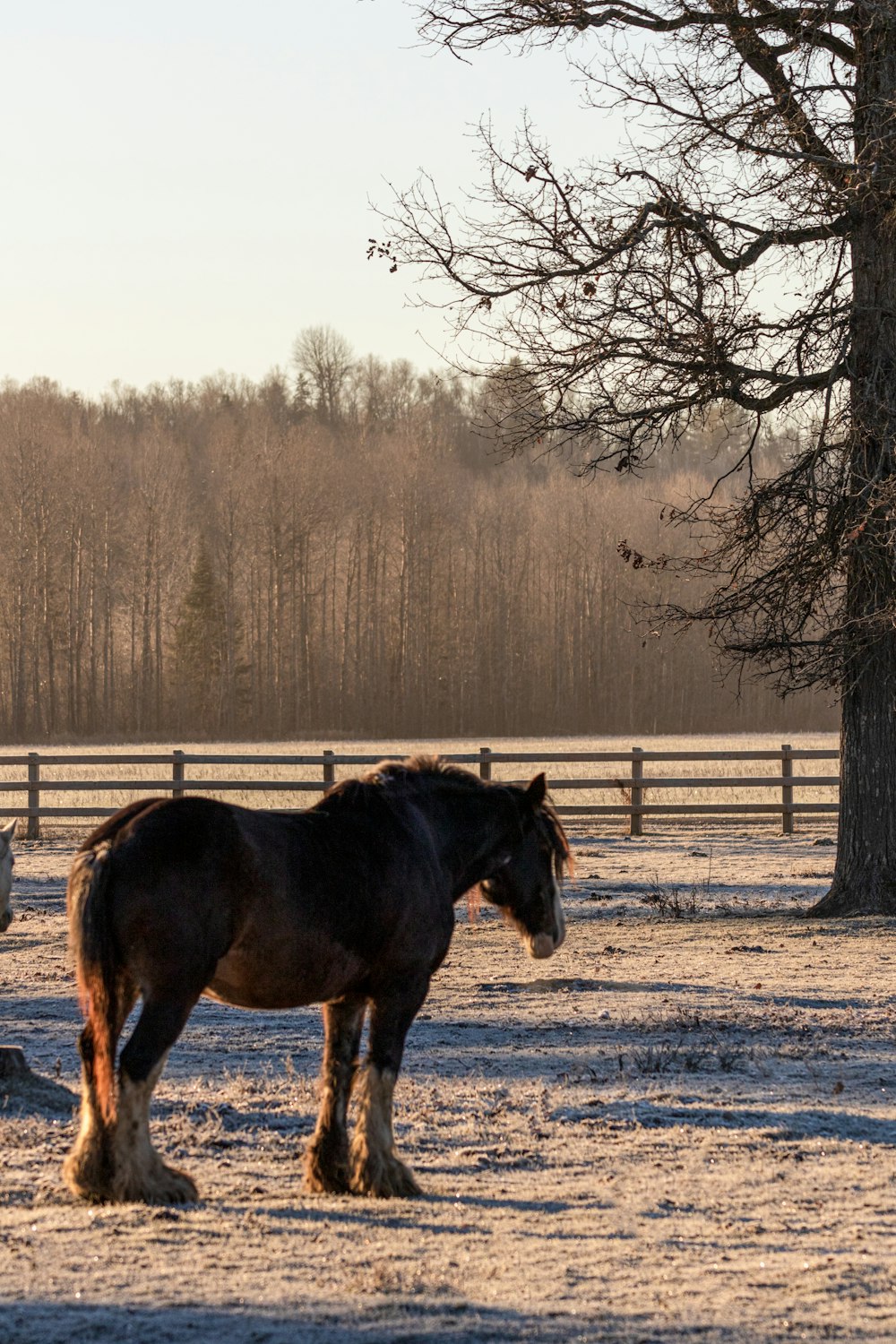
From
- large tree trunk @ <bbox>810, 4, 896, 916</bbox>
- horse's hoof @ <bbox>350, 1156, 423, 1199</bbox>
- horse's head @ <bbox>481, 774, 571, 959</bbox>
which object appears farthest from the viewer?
large tree trunk @ <bbox>810, 4, 896, 916</bbox>

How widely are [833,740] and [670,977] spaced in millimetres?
39790

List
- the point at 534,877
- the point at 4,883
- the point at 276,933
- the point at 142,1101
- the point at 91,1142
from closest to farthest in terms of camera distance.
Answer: the point at 142,1101 → the point at 91,1142 → the point at 276,933 → the point at 534,877 → the point at 4,883

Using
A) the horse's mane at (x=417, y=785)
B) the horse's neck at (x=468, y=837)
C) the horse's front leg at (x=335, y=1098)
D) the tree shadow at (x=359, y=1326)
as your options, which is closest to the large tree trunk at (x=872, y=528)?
the horse's mane at (x=417, y=785)

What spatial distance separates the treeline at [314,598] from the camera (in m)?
60.9

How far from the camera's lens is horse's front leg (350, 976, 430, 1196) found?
5609mm

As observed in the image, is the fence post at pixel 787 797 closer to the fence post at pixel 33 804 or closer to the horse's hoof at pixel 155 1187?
the fence post at pixel 33 804

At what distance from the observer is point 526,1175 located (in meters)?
6.00

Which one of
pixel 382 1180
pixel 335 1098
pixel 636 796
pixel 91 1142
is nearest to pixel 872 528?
pixel 335 1098

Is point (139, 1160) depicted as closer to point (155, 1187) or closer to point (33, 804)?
point (155, 1187)

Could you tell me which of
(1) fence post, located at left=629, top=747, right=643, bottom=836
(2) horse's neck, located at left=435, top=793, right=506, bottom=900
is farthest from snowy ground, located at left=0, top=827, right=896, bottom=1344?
(1) fence post, located at left=629, top=747, right=643, bottom=836

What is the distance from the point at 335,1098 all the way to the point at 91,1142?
96 centimetres

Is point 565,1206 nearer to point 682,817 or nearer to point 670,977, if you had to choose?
point 670,977

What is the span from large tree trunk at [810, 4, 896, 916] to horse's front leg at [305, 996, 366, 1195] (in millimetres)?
7419

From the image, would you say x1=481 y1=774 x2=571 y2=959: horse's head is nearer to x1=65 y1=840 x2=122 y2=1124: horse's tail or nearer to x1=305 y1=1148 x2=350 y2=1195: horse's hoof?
x1=305 y1=1148 x2=350 y2=1195: horse's hoof
